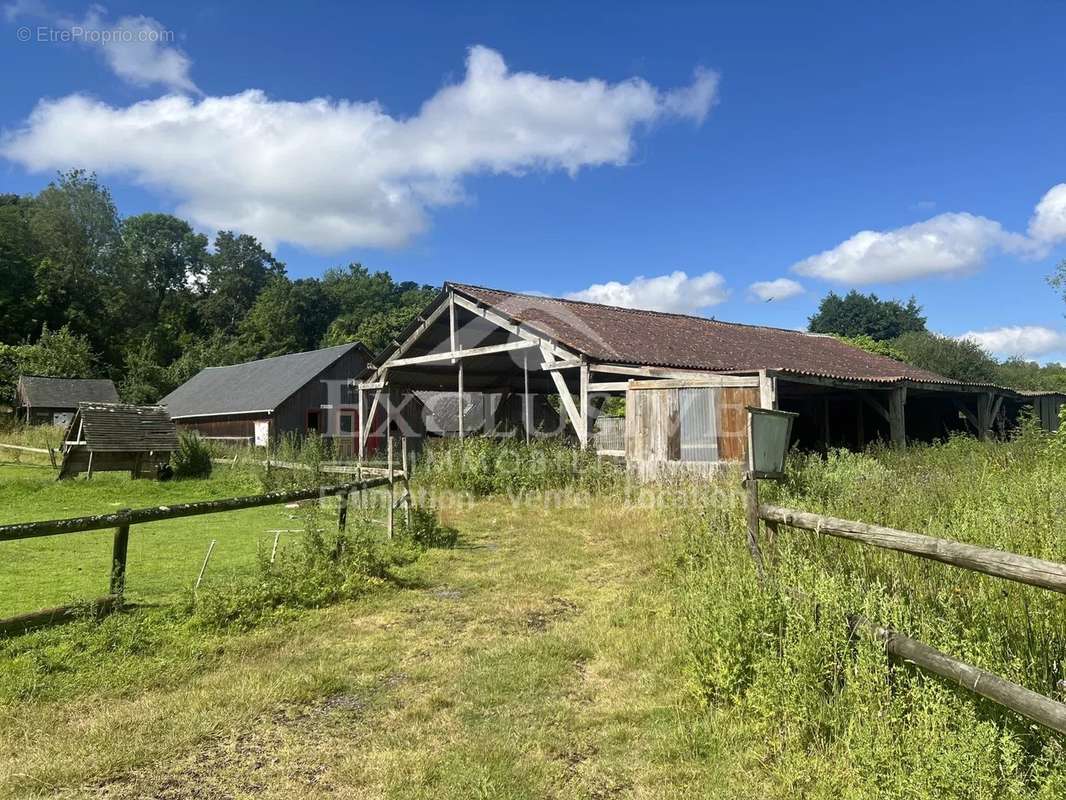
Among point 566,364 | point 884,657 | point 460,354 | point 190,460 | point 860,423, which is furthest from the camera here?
point 190,460

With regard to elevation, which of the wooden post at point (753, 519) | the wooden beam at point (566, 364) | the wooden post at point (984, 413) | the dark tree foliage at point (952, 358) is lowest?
the wooden post at point (753, 519)

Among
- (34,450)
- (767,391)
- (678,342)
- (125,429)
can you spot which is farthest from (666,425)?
(34,450)

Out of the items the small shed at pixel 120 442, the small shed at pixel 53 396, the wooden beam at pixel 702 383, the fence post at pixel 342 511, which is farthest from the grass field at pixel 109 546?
the small shed at pixel 53 396

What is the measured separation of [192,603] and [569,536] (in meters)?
4.85

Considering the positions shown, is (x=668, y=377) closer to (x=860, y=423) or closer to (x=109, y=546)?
(x=109, y=546)

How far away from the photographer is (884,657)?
307cm

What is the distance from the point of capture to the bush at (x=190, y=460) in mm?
19312

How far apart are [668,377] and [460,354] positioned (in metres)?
5.79

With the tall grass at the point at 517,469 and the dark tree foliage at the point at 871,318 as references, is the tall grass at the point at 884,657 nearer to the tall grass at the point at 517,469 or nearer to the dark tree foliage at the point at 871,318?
Answer: the tall grass at the point at 517,469

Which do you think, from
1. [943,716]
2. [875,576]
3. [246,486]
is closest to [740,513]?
[875,576]

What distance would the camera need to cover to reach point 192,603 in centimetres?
547

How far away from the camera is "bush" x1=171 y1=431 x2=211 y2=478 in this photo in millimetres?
19312

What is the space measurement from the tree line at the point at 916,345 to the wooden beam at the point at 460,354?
24.1m

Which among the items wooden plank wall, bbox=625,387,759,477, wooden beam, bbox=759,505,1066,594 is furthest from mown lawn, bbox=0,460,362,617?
wooden plank wall, bbox=625,387,759,477
